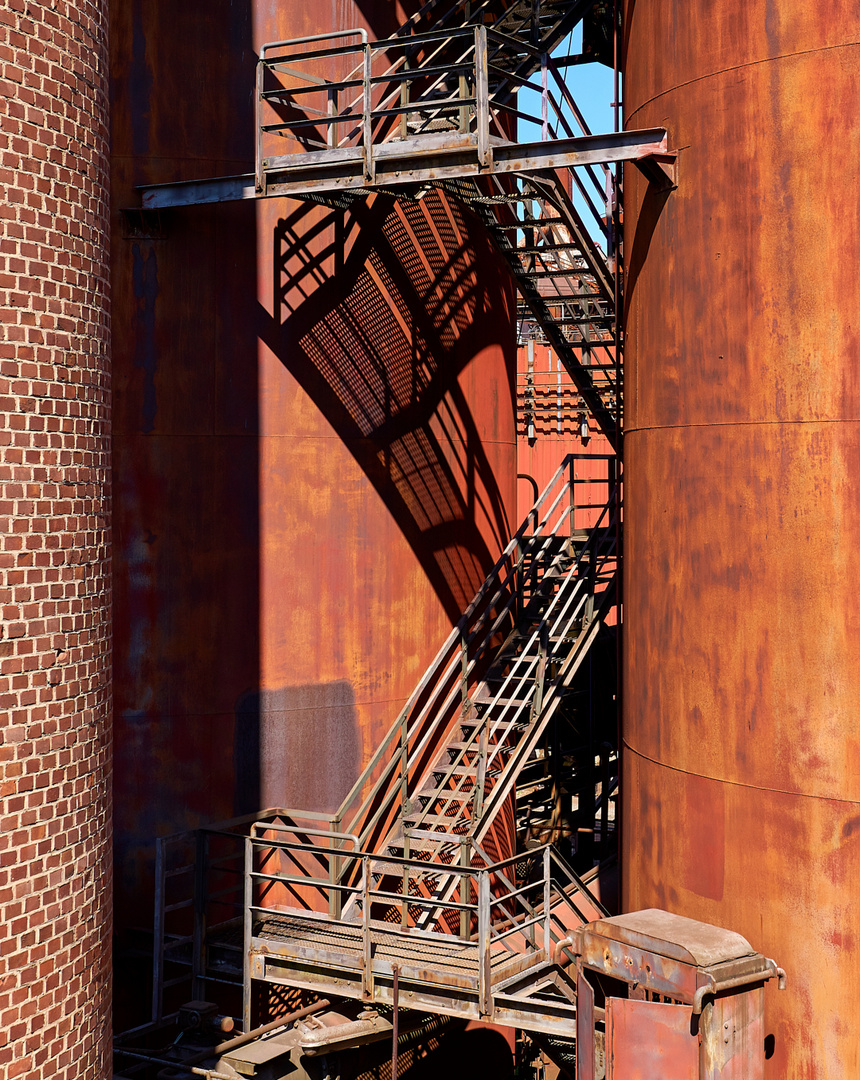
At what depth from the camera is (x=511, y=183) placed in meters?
12.4

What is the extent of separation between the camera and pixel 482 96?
978cm

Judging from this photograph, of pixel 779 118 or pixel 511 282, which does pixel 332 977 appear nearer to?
pixel 779 118

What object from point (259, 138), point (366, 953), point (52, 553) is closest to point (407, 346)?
point (259, 138)

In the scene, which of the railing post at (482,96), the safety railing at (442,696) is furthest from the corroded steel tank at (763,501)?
the safety railing at (442,696)

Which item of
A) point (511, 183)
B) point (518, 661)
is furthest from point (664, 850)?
point (511, 183)

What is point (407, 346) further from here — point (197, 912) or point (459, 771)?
point (197, 912)

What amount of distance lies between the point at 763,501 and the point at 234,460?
5.68m

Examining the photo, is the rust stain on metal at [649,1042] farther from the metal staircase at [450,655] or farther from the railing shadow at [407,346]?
the railing shadow at [407,346]

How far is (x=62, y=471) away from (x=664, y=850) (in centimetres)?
535

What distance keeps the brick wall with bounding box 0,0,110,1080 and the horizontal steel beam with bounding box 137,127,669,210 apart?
405 centimetres

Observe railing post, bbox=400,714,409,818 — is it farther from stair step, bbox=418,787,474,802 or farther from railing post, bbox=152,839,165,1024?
railing post, bbox=152,839,165,1024

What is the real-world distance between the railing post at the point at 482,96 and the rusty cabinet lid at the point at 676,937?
20.6 ft

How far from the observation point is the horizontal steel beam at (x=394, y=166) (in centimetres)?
943

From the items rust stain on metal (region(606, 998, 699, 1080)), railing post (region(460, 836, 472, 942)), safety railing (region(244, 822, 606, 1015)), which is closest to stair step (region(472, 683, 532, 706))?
safety railing (region(244, 822, 606, 1015))
